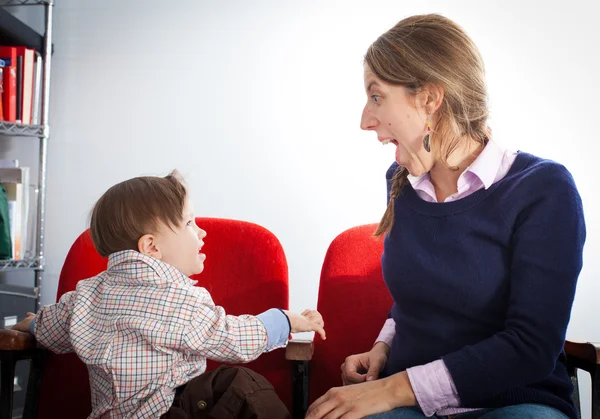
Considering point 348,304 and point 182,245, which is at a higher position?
point 182,245

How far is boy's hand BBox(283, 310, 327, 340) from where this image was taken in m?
1.57

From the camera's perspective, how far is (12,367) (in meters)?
1.51

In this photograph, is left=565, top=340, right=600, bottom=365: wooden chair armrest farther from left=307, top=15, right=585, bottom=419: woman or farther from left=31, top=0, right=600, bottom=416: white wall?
left=31, top=0, right=600, bottom=416: white wall

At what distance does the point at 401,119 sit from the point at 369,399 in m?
0.60

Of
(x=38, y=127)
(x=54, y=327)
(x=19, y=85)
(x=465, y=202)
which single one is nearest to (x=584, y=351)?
(x=465, y=202)

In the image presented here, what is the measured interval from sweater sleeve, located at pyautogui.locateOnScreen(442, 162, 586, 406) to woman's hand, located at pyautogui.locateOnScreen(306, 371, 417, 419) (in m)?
0.10

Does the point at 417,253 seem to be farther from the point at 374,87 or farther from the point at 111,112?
the point at 111,112

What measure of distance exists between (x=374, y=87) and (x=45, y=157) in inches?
70.8

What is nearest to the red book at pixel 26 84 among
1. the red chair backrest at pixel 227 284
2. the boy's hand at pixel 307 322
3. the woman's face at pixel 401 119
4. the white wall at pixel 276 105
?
the white wall at pixel 276 105

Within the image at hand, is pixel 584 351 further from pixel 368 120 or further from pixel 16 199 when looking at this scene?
pixel 16 199

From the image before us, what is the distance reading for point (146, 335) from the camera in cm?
137

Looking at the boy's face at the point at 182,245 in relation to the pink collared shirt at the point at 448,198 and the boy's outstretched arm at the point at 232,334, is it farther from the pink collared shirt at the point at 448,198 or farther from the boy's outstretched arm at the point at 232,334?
the pink collared shirt at the point at 448,198

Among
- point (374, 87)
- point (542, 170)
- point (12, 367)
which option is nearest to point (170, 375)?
point (12, 367)

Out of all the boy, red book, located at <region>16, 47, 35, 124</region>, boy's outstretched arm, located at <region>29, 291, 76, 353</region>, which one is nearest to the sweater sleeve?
the boy
